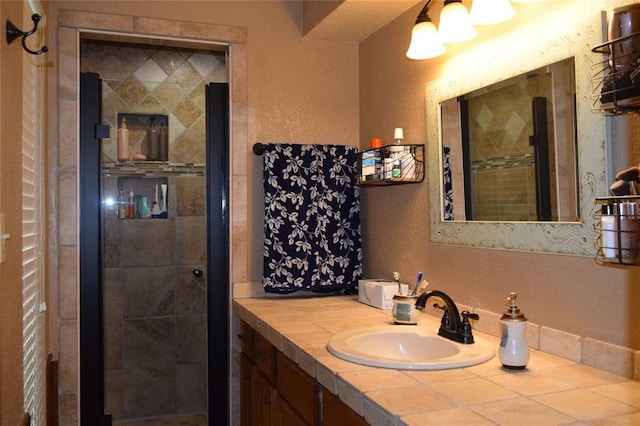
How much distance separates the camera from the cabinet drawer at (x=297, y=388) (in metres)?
1.62

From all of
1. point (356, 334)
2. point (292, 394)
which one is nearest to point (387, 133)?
point (356, 334)

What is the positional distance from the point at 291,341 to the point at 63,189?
130cm

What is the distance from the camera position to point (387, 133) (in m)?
2.52

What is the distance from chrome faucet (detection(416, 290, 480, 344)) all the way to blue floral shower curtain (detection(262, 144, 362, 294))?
96 centimetres

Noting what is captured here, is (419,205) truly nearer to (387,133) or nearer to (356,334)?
(387,133)

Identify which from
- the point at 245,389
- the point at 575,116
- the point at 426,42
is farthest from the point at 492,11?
the point at 245,389

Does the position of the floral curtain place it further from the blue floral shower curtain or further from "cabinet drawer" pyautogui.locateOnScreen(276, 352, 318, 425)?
"cabinet drawer" pyautogui.locateOnScreen(276, 352, 318, 425)

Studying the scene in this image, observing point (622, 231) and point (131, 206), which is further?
point (131, 206)

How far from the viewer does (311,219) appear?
8.55 ft

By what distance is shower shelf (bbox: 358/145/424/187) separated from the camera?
2.20 m

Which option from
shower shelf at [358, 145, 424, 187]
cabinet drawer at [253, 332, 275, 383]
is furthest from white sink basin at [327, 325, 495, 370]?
shower shelf at [358, 145, 424, 187]

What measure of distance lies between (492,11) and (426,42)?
29 centimetres

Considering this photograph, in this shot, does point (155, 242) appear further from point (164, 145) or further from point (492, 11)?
point (492, 11)

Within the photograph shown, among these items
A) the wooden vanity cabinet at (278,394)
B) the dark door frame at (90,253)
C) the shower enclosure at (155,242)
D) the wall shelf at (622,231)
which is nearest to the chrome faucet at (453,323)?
the wooden vanity cabinet at (278,394)
